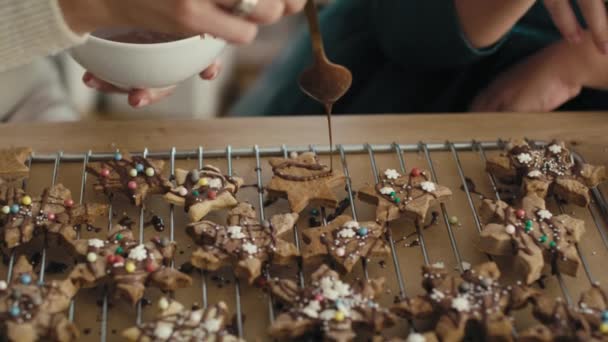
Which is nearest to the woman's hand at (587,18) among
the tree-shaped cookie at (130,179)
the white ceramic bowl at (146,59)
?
the white ceramic bowl at (146,59)

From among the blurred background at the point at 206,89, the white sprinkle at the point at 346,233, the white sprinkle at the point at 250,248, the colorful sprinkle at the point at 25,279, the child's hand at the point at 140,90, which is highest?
the blurred background at the point at 206,89

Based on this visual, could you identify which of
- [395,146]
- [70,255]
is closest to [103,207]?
[70,255]

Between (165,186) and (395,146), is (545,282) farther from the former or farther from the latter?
(165,186)

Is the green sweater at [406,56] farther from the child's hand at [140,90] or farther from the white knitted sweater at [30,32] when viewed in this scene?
the white knitted sweater at [30,32]

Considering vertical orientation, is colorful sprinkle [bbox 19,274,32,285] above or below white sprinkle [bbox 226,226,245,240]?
below

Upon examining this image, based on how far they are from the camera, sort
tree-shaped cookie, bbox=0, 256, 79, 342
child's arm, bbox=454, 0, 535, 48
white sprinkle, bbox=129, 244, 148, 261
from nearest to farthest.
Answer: tree-shaped cookie, bbox=0, 256, 79, 342 < white sprinkle, bbox=129, 244, 148, 261 < child's arm, bbox=454, 0, 535, 48

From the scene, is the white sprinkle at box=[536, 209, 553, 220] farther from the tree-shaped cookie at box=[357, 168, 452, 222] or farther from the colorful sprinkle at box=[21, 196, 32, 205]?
the colorful sprinkle at box=[21, 196, 32, 205]

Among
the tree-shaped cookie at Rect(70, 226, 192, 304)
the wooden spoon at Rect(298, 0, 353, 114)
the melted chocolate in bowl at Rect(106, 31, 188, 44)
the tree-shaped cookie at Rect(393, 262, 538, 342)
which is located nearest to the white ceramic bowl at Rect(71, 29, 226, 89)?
the melted chocolate in bowl at Rect(106, 31, 188, 44)
